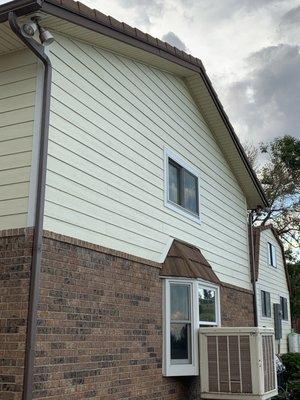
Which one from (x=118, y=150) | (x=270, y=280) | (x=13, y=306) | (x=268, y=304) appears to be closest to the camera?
(x=13, y=306)

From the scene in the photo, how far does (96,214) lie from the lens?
6.88m

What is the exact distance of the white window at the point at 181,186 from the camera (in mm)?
9375

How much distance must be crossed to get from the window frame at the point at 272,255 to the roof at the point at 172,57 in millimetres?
3489

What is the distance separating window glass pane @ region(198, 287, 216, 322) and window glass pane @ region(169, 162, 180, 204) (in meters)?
1.85

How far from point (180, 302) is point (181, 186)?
8.12 ft

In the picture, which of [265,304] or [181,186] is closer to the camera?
[181,186]

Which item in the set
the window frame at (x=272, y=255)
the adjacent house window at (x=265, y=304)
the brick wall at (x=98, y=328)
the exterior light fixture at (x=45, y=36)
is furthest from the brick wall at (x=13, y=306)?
the window frame at (x=272, y=255)

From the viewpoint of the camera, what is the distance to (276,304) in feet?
59.5

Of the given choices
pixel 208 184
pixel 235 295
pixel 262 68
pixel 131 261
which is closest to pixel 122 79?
pixel 131 261

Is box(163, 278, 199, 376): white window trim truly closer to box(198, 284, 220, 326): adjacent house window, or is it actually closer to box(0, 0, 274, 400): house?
box(0, 0, 274, 400): house

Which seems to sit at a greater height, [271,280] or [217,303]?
[271,280]

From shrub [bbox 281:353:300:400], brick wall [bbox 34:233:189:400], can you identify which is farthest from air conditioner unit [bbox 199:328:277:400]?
shrub [bbox 281:353:300:400]

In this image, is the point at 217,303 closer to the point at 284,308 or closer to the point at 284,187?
the point at 284,308

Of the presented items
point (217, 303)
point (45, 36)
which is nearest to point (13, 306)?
point (45, 36)
